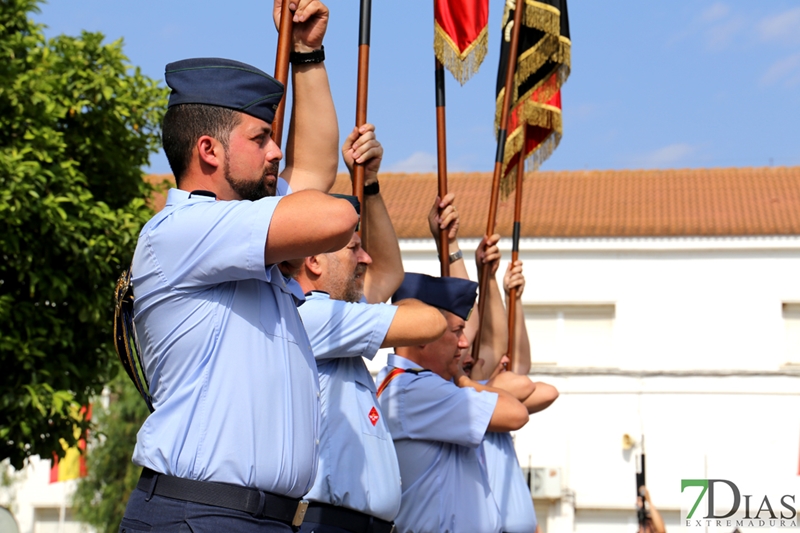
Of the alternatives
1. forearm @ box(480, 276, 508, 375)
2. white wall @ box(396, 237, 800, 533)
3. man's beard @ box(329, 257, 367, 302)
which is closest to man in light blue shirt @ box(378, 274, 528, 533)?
man's beard @ box(329, 257, 367, 302)

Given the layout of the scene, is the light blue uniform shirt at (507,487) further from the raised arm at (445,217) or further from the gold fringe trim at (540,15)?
the gold fringe trim at (540,15)

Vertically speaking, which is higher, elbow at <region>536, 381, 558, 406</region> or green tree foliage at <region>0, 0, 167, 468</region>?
green tree foliage at <region>0, 0, 167, 468</region>

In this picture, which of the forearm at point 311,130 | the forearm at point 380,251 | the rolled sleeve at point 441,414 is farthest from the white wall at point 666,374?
the forearm at point 311,130

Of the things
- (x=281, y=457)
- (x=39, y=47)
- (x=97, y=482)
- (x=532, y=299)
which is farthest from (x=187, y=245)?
(x=97, y=482)

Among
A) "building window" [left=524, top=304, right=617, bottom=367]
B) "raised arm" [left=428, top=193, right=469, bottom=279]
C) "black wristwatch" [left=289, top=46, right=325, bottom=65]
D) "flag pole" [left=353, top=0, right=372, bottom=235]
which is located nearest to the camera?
"black wristwatch" [left=289, top=46, right=325, bottom=65]

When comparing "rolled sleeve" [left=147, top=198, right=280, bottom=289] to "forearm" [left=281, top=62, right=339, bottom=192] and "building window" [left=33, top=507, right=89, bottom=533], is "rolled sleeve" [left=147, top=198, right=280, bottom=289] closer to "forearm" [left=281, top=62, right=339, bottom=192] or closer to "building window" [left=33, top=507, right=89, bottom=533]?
"forearm" [left=281, top=62, right=339, bottom=192]

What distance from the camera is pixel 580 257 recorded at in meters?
20.4

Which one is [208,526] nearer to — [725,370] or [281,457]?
[281,457]

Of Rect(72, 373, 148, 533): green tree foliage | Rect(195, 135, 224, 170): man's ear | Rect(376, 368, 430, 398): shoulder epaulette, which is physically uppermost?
Rect(195, 135, 224, 170): man's ear

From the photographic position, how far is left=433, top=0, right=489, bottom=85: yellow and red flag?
18.2 feet

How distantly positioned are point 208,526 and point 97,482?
22200 millimetres

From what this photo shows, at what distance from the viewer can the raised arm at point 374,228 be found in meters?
3.82

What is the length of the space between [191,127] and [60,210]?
686cm

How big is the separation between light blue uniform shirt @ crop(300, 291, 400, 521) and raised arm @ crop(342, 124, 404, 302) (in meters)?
0.53
